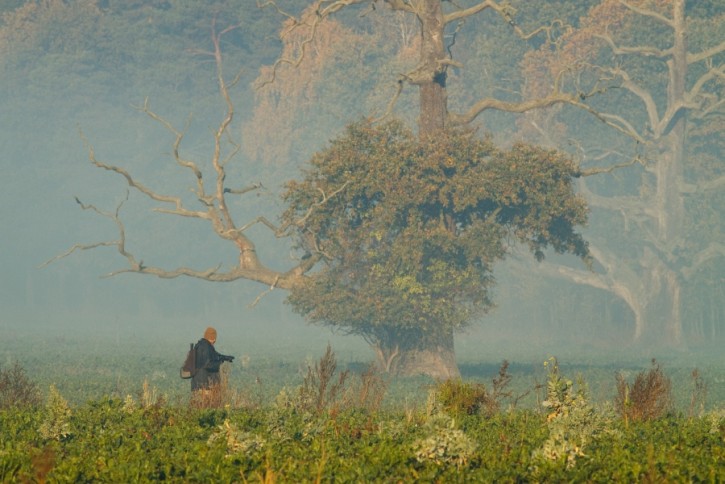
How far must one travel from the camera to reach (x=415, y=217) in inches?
1540

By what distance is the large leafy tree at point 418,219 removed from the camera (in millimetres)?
38500

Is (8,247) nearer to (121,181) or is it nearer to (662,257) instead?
(121,181)

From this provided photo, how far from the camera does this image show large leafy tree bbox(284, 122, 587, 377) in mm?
38500

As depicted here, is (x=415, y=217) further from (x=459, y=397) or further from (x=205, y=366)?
(x=459, y=397)

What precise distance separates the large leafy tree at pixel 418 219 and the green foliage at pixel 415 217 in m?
0.03

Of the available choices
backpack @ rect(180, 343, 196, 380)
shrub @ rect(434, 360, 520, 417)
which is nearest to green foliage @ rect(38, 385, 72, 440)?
backpack @ rect(180, 343, 196, 380)

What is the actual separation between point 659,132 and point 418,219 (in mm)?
29602

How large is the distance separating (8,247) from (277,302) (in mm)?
31530

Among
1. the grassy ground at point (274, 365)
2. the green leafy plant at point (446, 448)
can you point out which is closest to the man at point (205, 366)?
the grassy ground at point (274, 365)

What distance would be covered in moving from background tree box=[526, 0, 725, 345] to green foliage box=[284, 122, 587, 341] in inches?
953

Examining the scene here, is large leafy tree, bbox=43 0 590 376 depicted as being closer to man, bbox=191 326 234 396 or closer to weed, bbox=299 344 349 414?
man, bbox=191 326 234 396

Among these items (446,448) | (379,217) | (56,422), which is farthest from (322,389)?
Result: (379,217)

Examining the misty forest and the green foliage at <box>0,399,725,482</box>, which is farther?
the misty forest

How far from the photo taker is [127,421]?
54.7 ft
